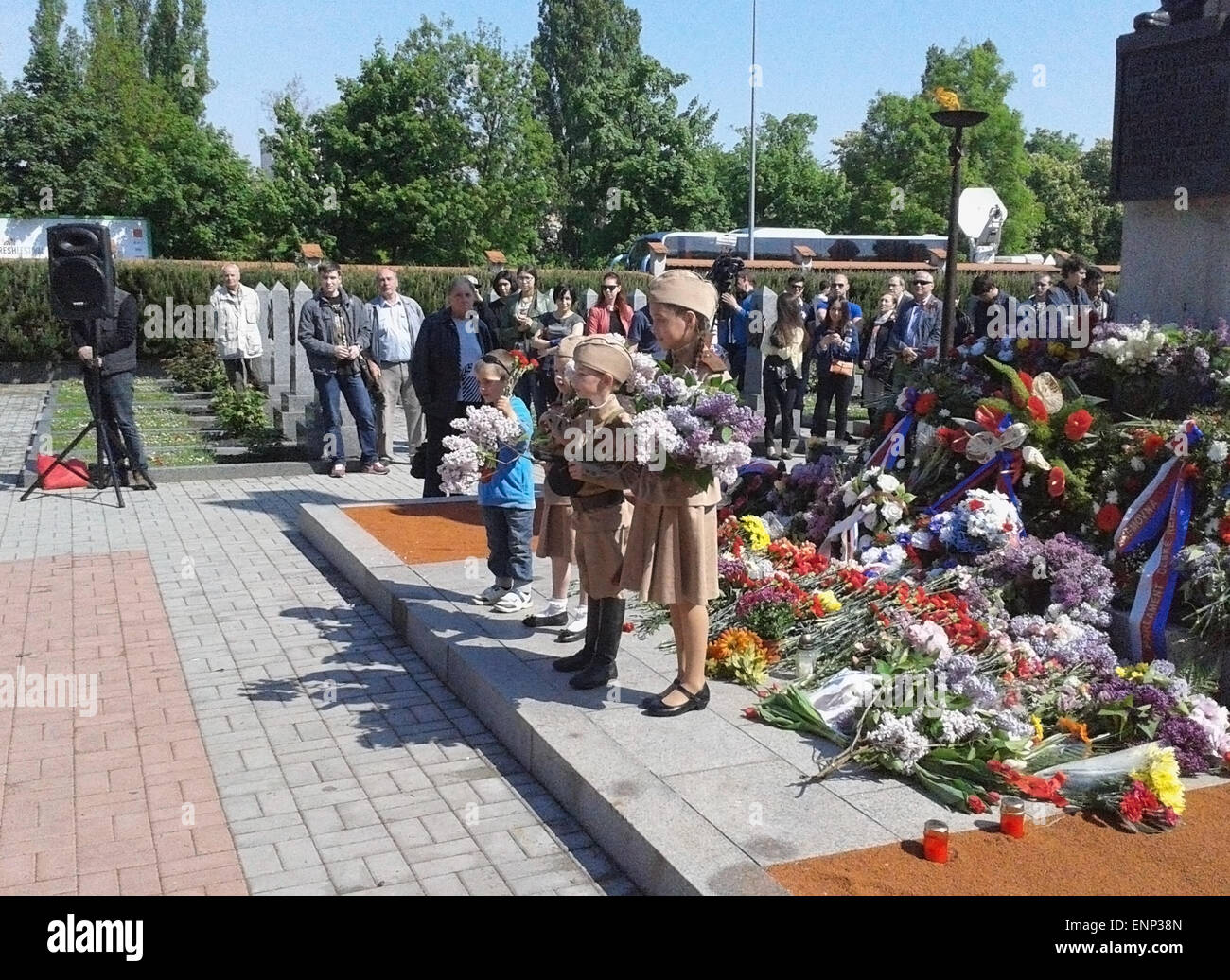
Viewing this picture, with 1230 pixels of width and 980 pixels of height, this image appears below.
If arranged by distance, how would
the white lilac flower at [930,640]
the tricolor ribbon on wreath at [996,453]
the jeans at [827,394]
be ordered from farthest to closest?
the jeans at [827,394] < the tricolor ribbon on wreath at [996,453] < the white lilac flower at [930,640]

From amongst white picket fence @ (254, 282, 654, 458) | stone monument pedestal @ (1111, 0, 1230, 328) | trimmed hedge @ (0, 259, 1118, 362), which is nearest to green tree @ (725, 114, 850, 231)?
trimmed hedge @ (0, 259, 1118, 362)

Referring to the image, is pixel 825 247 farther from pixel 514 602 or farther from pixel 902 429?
pixel 514 602

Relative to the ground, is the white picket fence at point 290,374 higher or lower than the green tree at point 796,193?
lower

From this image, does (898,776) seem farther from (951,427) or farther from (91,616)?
(91,616)

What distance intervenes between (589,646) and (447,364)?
432 cm

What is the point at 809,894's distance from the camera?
11.3ft

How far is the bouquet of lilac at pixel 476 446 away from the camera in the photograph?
559 cm

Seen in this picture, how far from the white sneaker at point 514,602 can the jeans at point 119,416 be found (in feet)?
19.5

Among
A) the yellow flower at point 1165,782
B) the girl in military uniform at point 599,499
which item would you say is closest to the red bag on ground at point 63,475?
the girl in military uniform at point 599,499

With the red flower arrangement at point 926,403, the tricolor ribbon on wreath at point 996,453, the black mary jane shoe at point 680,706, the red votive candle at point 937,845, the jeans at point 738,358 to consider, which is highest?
the jeans at point 738,358

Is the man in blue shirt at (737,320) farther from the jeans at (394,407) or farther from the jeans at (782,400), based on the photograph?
the jeans at (394,407)

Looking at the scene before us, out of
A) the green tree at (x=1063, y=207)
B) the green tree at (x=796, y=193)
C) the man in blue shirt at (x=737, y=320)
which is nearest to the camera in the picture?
the man in blue shirt at (x=737, y=320)

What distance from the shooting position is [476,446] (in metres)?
5.73

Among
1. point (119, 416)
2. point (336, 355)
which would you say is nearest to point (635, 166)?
point (336, 355)
